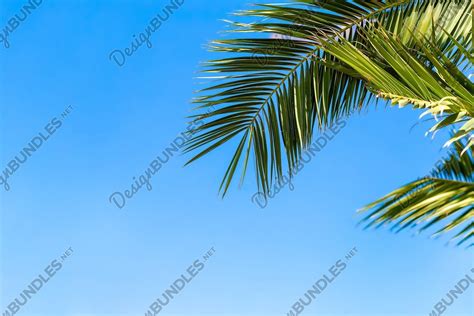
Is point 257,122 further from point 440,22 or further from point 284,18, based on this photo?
point 440,22

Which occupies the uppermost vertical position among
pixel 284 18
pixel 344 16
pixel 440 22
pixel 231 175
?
pixel 440 22

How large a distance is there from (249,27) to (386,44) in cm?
132

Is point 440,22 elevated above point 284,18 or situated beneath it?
elevated above

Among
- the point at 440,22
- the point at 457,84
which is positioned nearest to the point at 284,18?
the point at 440,22

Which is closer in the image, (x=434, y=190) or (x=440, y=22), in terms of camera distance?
(x=440, y=22)

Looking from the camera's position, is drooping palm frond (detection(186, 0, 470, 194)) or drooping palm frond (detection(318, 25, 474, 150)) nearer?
drooping palm frond (detection(318, 25, 474, 150))

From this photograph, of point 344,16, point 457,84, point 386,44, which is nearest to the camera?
point 457,84

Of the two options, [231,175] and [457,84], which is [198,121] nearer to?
Answer: [231,175]

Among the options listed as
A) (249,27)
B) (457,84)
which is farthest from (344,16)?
(457,84)

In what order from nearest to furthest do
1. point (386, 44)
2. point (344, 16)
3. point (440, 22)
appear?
point (386, 44) → point (440, 22) → point (344, 16)

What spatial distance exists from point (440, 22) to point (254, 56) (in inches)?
38.9

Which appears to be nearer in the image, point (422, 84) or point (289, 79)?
point (422, 84)

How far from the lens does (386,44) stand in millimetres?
1660

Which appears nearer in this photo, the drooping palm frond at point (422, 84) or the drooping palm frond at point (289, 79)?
the drooping palm frond at point (422, 84)
